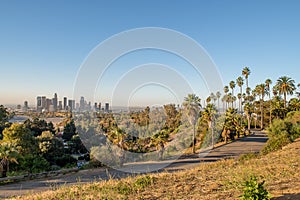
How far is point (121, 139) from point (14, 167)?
1116 cm

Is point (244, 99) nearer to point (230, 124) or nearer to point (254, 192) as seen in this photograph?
point (230, 124)

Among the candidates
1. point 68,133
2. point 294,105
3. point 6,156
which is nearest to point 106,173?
point 6,156

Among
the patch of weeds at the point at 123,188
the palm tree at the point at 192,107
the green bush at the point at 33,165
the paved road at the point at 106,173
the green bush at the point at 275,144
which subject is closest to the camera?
the patch of weeds at the point at 123,188

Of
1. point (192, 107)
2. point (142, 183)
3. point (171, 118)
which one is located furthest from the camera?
point (192, 107)

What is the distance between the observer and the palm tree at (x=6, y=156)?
2147 cm

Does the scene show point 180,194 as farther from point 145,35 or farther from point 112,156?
point 112,156

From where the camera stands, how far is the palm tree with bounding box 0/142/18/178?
21469mm

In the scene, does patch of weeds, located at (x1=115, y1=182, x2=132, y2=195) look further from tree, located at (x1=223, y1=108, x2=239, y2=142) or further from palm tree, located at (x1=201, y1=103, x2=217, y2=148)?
tree, located at (x1=223, y1=108, x2=239, y2=142)

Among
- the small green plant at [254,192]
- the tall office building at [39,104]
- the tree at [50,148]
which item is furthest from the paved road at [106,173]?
the tall office building at [39,104]

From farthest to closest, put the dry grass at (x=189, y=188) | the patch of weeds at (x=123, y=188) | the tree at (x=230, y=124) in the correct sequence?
the tree at (x=230, y=124) < the patch of weeds at (x=123, y=188) < the dry grass at (x=189, y=188)

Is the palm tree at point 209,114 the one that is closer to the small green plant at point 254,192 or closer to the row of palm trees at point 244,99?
the row of palm trees at point 244,99

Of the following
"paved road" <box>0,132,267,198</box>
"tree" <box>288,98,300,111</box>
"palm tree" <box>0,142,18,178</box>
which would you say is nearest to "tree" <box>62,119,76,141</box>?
"palm tree" <box>0,142,18,178</box>

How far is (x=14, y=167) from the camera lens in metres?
24.0

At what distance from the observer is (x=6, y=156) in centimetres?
2145
